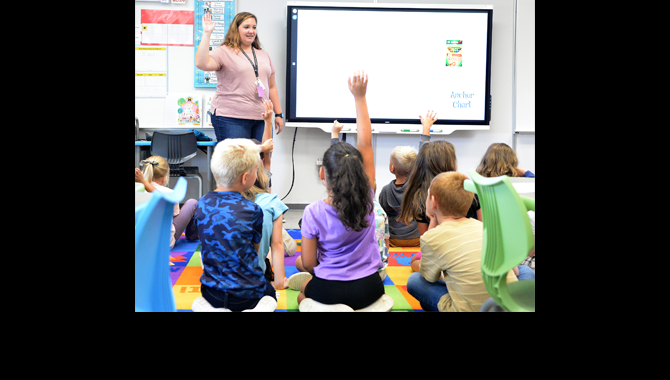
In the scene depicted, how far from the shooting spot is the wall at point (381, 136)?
4.20 meters

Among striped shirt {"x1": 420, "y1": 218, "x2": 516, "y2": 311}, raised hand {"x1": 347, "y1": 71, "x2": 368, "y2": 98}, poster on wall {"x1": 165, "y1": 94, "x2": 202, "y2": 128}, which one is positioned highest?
poster on wall {"x1": 165, "y1": 94, "x2": 202, "y2": 128}

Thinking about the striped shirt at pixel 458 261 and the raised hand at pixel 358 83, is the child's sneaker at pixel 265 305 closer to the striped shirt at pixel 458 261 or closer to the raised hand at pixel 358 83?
the striped shirt at pixel 458 261

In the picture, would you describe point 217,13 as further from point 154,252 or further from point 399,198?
point 154,252

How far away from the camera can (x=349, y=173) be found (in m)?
1.50

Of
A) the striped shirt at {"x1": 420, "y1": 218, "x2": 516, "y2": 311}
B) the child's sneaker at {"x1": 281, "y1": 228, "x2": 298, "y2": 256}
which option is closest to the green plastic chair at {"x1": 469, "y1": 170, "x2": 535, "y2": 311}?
the striped shirt at {"x1": 420, "y1": 218, "x2": 516, "y2": 311}

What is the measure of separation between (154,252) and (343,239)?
737 millimetres

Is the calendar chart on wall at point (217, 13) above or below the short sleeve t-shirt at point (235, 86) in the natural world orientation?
above

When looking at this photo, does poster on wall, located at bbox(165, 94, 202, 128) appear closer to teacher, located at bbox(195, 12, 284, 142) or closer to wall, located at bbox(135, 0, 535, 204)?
wall, located at bbox(135, 0, 535, 204)

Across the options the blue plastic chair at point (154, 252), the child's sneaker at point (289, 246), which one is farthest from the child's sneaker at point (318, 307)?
the child's sneaker at point (289, 246)

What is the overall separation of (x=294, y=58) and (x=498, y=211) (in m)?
3.39

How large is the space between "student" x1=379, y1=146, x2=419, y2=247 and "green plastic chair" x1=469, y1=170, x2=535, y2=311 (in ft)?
4.92

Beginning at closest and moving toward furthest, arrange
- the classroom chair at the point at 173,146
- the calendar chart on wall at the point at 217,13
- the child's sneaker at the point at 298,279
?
the child's sneaker at the point at 298,279, the classroom chair at the point at 173,146, the calendar chart on wall at the point at 217,13

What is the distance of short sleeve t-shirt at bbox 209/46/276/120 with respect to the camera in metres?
3.07

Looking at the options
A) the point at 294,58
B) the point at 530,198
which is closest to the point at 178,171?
the point at 294,58
